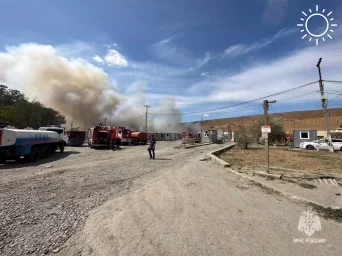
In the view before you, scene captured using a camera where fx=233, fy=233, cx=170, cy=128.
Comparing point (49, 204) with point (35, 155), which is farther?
point (35, 155)

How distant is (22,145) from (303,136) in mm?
35000

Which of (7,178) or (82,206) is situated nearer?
(82,206)

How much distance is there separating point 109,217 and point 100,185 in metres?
3.41

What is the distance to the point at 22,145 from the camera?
545 inches

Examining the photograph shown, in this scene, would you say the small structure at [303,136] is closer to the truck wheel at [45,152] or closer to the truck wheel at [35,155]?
the truck wheel at [45,152]

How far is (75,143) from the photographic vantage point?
99.5 ft

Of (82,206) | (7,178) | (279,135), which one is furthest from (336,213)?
(279,135)

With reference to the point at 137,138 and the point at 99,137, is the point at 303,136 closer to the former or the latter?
the point at 137,138

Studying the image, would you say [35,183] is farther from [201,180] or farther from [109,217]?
[201,180]

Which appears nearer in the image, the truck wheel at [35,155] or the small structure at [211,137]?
the truck wheel at [35,155]

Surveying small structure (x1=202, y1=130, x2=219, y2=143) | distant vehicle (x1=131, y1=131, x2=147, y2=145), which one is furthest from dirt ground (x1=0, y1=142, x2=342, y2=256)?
small structure (x1=202, y1=130, x2=219, y2=143)

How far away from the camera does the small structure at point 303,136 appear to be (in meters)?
33.6

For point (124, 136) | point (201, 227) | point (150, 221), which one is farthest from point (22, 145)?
point (124, 136)

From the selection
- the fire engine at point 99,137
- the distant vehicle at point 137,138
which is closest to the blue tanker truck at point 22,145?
the fire engine at point 99,137
